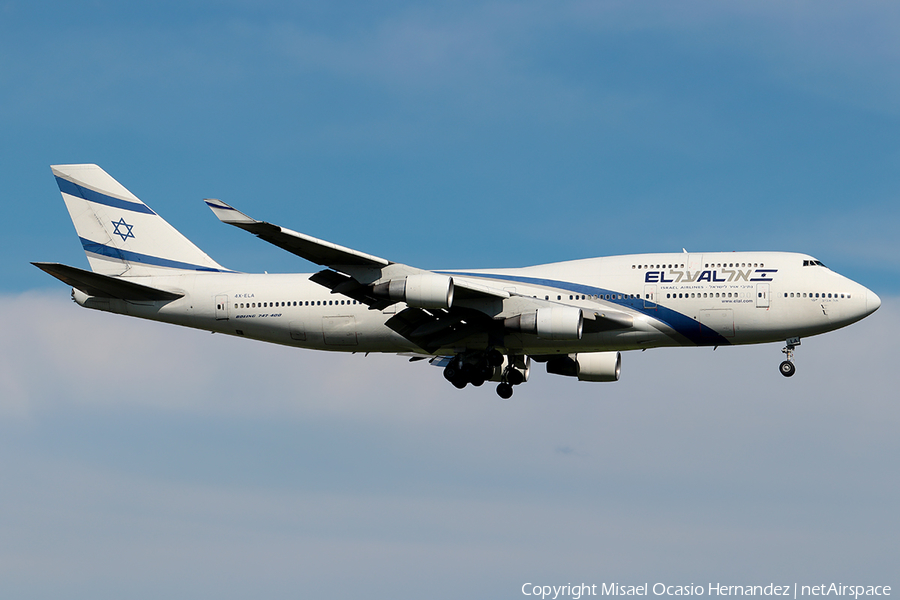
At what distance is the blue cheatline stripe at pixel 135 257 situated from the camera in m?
43.3

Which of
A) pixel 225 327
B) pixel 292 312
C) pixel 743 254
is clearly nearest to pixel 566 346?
pixel 743 254

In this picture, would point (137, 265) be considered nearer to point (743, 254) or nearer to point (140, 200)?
point (140, 200)

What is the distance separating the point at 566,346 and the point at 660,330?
3.66m

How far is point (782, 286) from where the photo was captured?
1453 inches

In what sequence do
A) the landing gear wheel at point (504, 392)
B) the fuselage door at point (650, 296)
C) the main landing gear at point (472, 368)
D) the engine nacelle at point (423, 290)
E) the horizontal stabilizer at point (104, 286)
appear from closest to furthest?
the engine nacelle at point (423, 290), the fuselage door at point (650, 296), the horizontal stabilizer at point (104, 286), the main landing gear at point (472, 368), the landing gear wheel at point (504, 392)

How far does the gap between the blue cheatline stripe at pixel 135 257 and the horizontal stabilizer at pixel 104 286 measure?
2.18 metres

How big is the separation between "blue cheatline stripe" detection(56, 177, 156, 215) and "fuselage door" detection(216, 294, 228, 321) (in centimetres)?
657

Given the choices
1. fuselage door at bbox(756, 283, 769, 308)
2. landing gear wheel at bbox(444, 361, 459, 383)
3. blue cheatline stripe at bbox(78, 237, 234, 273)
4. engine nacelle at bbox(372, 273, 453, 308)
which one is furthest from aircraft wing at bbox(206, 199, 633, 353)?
blue cheatline stripe at bbox(78, 237, 234, 273)

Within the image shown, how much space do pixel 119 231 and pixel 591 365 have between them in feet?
70.4

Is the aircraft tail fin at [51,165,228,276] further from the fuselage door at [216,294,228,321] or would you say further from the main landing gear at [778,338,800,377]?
the main landing gear at [778,338,800,377]

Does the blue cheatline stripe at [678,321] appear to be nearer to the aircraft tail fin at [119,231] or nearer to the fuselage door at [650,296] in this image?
the fuselage door at [650,296]

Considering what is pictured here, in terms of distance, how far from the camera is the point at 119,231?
4441 centimetres

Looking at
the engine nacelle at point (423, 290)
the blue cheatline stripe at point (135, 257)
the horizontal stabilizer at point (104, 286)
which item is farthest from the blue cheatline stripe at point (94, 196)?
the engine nacelle at point (423, 290)

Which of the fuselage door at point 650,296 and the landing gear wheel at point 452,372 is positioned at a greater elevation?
the fuselage door at point 650,296
